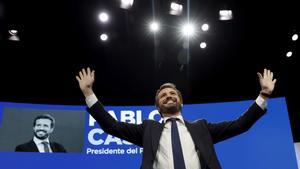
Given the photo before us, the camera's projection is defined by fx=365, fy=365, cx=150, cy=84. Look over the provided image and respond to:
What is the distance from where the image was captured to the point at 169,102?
8.04 feet

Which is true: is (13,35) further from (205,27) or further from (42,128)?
(205,27)

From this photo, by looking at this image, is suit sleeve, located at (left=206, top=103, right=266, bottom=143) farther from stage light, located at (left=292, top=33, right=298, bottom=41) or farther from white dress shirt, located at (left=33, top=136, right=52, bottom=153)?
stage light, located at (left=292, top=33, right=298, bottom=41)

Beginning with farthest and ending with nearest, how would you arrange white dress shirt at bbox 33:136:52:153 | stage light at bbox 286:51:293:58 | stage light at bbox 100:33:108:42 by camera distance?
1. stage light at bbox 286:51:293:58
2. stage light at bbox 100:33:108:42
3. white dress shirt at bbox 33:136:52:153

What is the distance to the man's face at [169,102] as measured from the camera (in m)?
2.44

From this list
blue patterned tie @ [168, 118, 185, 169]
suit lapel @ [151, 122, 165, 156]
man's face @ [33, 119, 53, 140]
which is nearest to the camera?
blue patterned tie @ [168, 118, 185, 169]

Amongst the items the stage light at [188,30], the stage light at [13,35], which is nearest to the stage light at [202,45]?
the stage light at [188,30]

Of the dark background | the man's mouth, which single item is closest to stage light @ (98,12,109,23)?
the dark background

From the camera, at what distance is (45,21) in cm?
595

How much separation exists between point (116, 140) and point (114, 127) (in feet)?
10.9

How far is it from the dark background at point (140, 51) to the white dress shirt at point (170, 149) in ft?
11.8

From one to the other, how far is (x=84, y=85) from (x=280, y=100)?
3.86 meters

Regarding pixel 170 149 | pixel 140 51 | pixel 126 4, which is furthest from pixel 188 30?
pixel 170 149

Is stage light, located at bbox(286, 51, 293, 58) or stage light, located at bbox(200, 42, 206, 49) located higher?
stage light, located at bbox(200, 42, 206, 49)

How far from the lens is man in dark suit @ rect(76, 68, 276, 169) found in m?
2.11
